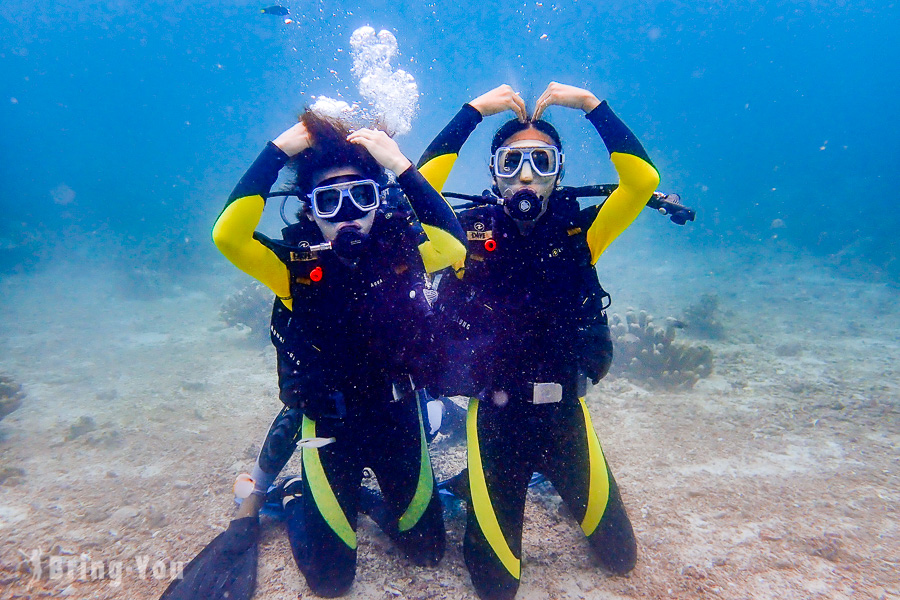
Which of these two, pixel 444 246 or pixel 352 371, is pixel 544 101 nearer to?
pixel 444 246

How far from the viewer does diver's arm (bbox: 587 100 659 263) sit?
2.94 m

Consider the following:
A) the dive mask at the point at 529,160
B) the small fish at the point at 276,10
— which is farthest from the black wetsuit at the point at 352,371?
the small fish at the point at 276,10

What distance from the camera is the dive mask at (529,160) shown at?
305 centimetres

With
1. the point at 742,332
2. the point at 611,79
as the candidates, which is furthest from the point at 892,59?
the point at 742,332

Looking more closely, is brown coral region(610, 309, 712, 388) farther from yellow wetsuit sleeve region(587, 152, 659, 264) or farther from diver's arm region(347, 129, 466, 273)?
diver's arm region(347, 129, 466, 273)

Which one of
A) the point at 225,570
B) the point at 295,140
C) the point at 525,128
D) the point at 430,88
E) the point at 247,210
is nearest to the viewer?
the point at 247,210

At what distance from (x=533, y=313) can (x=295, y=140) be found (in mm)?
2221

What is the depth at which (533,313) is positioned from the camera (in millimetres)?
3111

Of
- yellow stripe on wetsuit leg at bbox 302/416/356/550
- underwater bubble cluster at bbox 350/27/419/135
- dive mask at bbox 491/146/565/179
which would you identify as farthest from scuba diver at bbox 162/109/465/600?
underwater bubble cluster at bbox 350/27/419/135

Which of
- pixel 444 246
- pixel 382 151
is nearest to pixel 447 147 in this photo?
pixel 382 151

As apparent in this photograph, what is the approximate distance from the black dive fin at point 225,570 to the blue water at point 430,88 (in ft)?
85.2

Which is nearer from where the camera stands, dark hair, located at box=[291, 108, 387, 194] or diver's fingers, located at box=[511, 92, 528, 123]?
dark hair, located at box=[291, 108, 387, 194]

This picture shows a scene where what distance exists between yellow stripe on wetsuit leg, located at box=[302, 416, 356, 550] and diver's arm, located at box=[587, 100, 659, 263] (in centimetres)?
283

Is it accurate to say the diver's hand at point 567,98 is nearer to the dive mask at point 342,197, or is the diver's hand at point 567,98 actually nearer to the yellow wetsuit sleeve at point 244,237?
the dive mask at point 342,197
